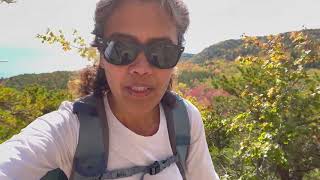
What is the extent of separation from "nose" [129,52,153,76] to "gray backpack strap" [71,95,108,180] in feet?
0.63

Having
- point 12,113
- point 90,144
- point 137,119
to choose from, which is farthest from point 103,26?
point 12,113

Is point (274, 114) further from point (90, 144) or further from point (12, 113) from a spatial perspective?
point (12, 113)

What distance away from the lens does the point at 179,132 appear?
68.7 inches

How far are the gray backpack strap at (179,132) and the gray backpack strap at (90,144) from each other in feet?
0.98

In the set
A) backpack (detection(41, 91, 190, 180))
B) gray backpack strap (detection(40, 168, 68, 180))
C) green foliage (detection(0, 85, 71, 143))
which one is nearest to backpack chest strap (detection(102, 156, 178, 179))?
backpack (detection(41, 91, 190, 180))

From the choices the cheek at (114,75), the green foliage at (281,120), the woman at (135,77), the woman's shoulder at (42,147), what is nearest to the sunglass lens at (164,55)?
the woman at (135,77)

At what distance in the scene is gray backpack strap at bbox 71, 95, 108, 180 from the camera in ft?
4.59

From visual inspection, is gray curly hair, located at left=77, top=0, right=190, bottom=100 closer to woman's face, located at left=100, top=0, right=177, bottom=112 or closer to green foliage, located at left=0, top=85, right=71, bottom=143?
woman's face, located at left=100, top=0, right=177, bottom=112

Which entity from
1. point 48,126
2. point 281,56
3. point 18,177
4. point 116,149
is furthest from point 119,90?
point 281,56

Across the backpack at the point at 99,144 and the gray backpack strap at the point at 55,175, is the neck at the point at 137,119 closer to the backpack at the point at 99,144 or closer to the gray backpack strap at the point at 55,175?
the backpack at the point at 99,144

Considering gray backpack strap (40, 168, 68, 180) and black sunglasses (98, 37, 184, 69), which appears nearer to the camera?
gray backpack strap (40, 168, 68, 180)

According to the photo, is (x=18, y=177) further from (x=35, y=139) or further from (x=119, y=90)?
(x=119, y=90)

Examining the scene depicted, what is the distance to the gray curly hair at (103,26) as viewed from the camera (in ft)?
5.44

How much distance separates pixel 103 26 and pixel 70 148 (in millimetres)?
502
